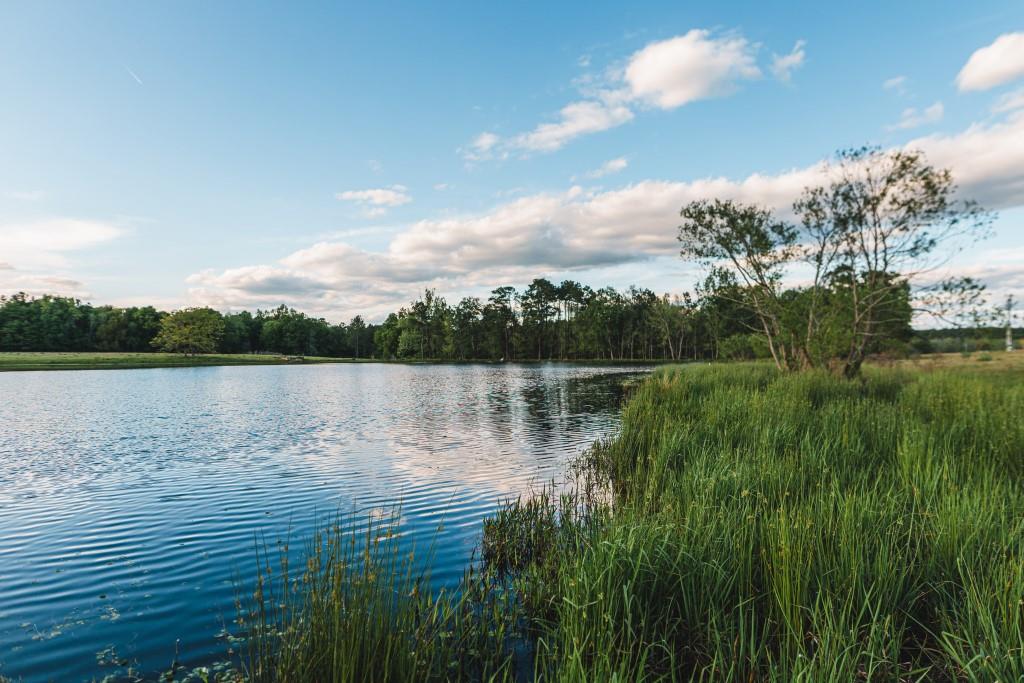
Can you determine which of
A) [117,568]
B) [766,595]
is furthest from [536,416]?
[766,595]

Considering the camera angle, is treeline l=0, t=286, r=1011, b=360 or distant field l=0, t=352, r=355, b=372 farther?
treeline l=0, t=286, r=1011, b=360

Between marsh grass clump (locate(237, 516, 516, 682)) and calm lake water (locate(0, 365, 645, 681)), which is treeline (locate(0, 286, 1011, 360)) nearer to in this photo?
calm lake water (locate(0, 365, 645, 681))

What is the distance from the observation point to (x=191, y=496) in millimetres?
11766

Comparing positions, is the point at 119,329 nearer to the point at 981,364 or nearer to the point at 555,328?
the point at 555,328

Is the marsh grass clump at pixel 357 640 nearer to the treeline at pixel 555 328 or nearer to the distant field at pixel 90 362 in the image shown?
the distant field at pixel 90 362

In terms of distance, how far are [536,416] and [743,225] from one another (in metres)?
15.2

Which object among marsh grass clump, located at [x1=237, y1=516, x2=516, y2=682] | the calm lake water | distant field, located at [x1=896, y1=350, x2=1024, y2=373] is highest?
distant field, located at [x1=896, y1=350, x2=1024, y2=373]

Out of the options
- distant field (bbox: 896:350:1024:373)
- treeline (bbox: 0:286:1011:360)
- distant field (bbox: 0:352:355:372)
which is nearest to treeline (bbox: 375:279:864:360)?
treeline (bbox: 0:286:1011:360)

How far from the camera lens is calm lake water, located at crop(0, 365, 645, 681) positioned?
6.04 m

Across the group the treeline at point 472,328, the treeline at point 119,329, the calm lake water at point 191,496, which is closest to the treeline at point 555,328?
the treeline at point 472,328

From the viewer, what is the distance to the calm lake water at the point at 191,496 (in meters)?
6.04

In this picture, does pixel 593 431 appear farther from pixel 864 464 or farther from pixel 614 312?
pixel 614 312

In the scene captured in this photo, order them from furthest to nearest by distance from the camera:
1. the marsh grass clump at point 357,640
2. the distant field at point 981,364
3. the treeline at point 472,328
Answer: the treeline at point 472,328
the distant field at point 981,364
the marsh grass clump at point 357,640

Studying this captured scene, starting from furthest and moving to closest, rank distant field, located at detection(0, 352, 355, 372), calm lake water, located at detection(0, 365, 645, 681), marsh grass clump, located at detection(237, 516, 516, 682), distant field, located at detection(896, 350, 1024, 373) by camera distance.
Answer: distant field, located at detection(0, 352, 355, 372) < distant field, located at detection(896, 350, 1024, 373) < calm lake water, located at detection(0, 365, 645, 681) < marsh grass clump, located at detection(237, 516, 516, 682)
